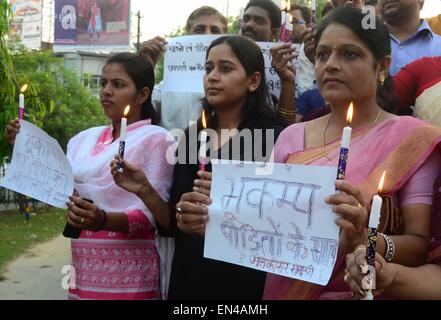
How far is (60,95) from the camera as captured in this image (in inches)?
492

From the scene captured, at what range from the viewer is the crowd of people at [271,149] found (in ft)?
5.71

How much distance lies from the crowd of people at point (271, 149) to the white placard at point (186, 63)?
0.18ft

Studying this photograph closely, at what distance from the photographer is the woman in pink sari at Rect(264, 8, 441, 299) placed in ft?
5.55

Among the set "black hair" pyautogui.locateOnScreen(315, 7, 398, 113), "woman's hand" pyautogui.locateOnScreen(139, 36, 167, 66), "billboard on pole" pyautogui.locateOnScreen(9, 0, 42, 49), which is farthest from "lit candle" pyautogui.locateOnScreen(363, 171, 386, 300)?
"billboard on pole" pyautogui.locateOnScreen(9, 0, 42, 49)

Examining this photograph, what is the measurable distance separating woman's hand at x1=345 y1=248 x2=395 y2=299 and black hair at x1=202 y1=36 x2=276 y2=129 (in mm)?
1098

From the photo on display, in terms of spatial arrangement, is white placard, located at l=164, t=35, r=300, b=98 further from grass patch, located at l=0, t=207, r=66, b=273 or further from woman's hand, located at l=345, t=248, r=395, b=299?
grass patch, located at l=0, t=207, r=66, b=273

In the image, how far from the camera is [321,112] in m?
2.55

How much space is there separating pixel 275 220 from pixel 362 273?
17.6 inches

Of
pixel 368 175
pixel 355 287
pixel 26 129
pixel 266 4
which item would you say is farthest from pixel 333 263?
pixel 266 4

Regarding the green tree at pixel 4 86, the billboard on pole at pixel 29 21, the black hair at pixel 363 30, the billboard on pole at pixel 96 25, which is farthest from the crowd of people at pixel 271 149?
the billboard on pole at pixel 96 25

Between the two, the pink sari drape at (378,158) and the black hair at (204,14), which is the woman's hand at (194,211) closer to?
the pink sari drape at (378,158)

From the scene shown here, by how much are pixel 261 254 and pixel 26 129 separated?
1377mm

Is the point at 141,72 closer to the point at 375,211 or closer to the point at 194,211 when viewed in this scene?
the point at 194,211

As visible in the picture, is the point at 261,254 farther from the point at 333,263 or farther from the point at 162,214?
the point at 162,214
